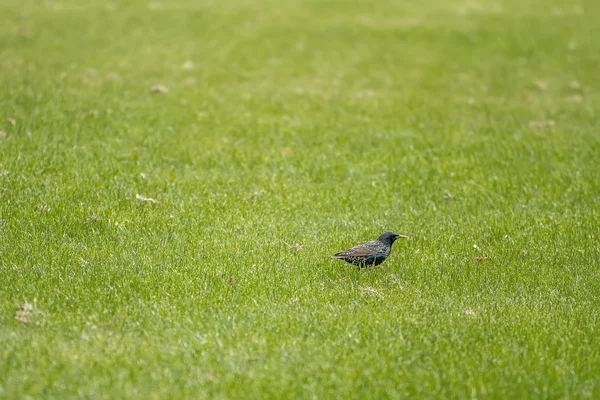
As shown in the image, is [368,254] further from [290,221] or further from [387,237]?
[290,221]

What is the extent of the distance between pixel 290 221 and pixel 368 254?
2.05 meters

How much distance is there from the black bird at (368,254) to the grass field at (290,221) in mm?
185

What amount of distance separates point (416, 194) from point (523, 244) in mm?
2313

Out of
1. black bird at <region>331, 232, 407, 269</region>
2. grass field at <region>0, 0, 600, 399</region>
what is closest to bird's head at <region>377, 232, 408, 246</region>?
black bird at <region>331, 232, 407, 269</region>

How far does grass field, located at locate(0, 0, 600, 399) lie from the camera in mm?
6477

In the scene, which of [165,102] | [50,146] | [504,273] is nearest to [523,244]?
[504,273]

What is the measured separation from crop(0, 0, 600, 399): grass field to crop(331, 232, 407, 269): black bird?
185 mm

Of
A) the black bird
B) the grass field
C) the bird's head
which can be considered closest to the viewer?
the grass field

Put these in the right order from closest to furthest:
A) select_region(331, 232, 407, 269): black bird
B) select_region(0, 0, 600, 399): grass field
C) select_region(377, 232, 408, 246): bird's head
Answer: select_region(0, 0, 600, 399): grass field → select_region(331, 232, 407, 269): black bird → select_region(377, 232, 408, 246): bird's head

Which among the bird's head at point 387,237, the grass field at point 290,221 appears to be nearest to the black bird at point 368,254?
the bird's head at point 387,237

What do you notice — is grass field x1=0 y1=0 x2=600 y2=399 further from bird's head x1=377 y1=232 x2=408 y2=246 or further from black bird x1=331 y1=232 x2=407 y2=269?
bird's head x1=377 y1=232 x2=408 y2=246

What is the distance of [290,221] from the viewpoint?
10.2 meters

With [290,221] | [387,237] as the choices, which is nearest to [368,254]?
[387,237]

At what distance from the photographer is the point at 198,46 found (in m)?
21.9
